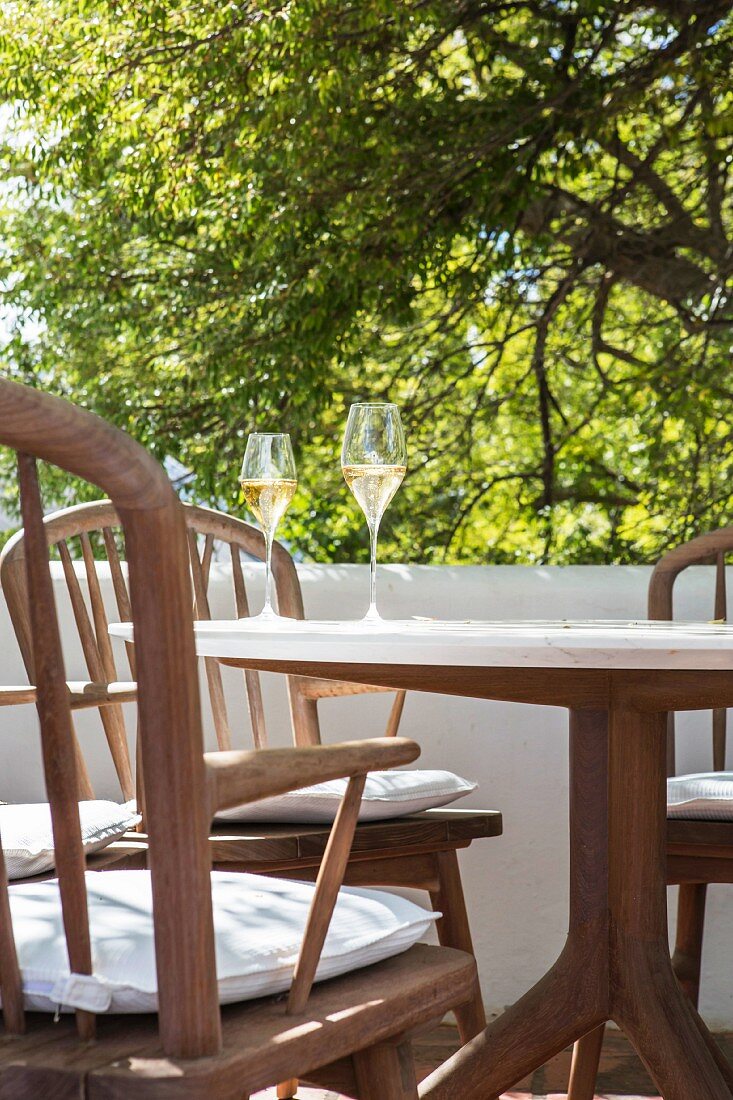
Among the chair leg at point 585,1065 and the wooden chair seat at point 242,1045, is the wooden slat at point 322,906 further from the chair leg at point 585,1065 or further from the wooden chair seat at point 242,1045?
the chair leg at point 585,1065

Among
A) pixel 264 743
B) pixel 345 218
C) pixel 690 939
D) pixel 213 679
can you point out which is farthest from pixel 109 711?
pixel 345 218

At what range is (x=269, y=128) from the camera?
4820 millimetres

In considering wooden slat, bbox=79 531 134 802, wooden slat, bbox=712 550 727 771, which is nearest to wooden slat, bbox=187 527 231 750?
wooden slat, bbox=79 531 134 802

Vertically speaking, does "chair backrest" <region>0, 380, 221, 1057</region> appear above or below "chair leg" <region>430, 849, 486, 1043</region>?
above

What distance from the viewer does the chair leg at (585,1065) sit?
1724 mm

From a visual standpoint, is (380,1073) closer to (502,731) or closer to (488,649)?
(488,649)

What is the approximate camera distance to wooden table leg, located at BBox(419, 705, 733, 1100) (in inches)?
55.4

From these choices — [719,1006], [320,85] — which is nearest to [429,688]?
[719,1006]

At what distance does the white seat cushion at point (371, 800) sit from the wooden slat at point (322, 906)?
62cm

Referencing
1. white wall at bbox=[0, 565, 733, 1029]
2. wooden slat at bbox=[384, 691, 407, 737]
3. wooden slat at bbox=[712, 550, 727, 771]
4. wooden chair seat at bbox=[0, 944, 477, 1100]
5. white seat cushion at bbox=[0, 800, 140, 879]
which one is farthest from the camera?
white wall at bbox=[0, 565, 733, 1029]

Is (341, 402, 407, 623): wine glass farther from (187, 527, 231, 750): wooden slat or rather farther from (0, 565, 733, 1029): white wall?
(0, 565, 733, 1029): white wall

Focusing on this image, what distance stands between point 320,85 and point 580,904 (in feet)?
12.9

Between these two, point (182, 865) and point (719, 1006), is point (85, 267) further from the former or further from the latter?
point (182, 865)

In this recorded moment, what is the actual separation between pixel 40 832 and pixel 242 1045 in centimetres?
68
